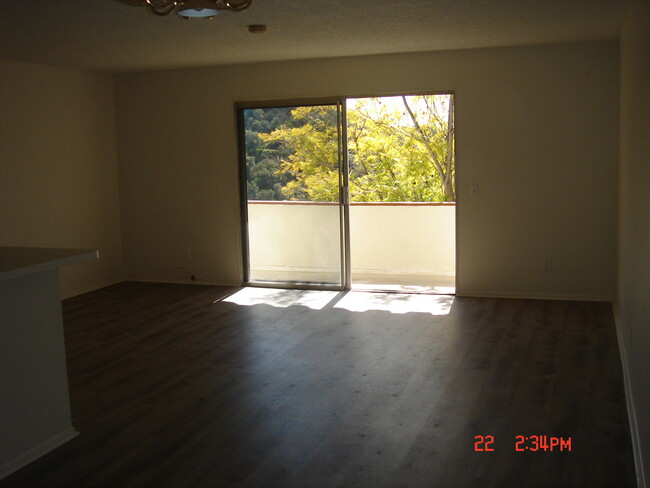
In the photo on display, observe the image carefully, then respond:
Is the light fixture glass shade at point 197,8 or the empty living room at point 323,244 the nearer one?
the empty living room at point 323,244

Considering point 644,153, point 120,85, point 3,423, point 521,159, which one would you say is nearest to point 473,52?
point 521,159

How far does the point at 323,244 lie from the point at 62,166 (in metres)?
2.76

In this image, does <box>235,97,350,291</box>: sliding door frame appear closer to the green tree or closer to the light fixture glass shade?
the green tree

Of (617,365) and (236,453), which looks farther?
(617,365)

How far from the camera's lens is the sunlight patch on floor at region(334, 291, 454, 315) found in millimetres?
5781

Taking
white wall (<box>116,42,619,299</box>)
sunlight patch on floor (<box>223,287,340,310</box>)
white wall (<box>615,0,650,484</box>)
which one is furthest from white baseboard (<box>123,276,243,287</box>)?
white wall (<box>615,0,650,484</box>)

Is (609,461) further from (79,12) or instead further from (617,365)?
(79,12)

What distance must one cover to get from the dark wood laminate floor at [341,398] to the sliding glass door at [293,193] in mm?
1074

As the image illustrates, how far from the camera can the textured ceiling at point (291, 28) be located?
4.15 metres

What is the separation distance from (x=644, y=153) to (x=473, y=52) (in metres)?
3.34

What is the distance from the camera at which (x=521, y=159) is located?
596 cm

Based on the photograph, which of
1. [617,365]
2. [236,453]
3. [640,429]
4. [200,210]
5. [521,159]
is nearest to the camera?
[640,429]
